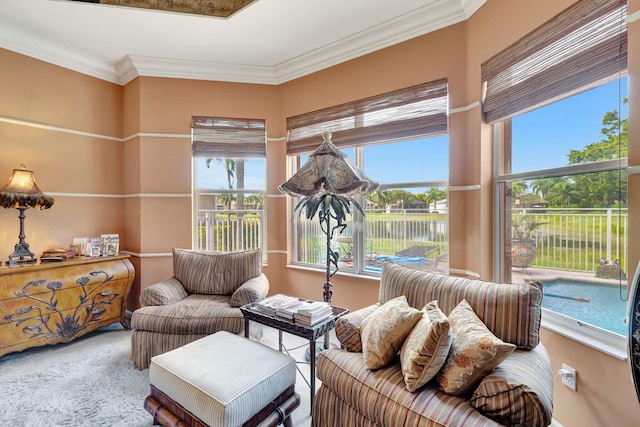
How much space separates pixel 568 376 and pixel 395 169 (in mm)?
1928

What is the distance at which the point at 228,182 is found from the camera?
11.3ft

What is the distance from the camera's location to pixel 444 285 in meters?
1.69

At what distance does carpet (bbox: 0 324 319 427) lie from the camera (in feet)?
5.76

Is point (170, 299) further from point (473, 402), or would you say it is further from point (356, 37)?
point (356, 37)

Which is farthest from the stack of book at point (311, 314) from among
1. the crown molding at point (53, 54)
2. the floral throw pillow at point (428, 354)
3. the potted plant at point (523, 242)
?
the crown molding at point (53, 54)

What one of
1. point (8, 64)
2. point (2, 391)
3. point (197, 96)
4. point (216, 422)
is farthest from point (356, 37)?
point (2, 391)

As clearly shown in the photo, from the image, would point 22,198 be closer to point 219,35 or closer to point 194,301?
point 194,301

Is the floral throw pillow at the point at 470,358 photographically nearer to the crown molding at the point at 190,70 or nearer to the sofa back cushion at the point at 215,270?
the sofa back cushion at the point at 215,270

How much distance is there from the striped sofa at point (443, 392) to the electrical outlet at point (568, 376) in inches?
11.6

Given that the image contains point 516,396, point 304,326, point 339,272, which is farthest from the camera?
point 339,272

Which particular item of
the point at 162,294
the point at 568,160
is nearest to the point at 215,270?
the point at 162,294

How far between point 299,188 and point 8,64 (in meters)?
3.03

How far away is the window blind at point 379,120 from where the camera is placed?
2422 millimetres

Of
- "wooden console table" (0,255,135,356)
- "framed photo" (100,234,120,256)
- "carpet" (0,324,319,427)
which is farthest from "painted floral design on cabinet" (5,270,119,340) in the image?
"framed photo" (100,234,120,256)
